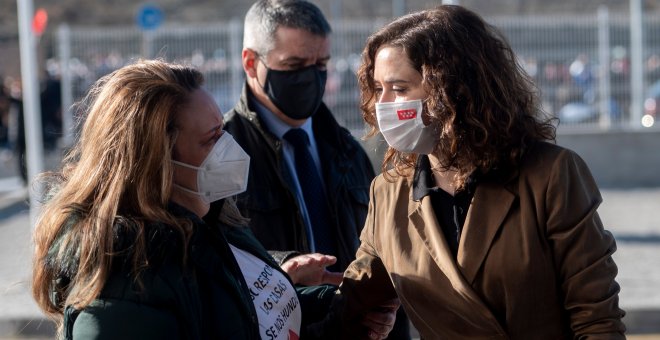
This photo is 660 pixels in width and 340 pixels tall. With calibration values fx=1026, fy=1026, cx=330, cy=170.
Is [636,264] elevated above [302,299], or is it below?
below

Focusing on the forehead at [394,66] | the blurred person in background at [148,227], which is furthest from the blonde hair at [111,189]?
the forehead at [394,66]

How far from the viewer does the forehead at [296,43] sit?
3.75 m

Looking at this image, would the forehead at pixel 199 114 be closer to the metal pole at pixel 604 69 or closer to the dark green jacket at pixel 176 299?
the dark green jacket at pixel 176 299

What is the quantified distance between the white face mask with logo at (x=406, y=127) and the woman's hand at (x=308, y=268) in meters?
0.48

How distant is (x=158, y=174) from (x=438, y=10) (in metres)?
0.85

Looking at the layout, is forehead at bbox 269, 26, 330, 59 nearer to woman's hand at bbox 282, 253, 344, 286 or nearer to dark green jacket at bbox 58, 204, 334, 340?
woman's hand at bbox 282, 253, 344, 286

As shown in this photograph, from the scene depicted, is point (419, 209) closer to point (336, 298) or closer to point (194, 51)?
point (336, 298)

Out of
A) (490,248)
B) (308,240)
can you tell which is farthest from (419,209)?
(308,240)

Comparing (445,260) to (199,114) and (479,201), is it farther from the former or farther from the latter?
(199,114)

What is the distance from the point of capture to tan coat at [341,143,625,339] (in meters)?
2.38

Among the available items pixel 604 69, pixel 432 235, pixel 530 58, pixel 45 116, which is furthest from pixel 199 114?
pixel 45 116

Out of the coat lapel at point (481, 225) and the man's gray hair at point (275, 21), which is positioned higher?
the man's gray hair at point (275, 21)

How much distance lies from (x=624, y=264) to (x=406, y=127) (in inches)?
260

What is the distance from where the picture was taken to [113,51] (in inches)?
560
